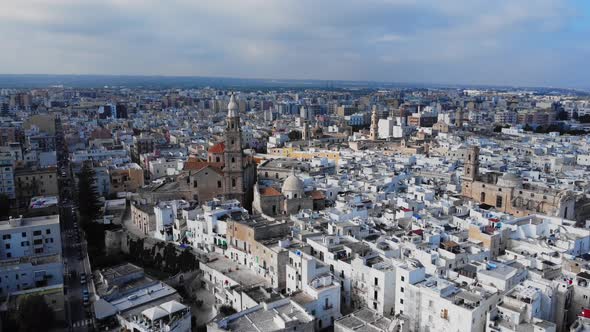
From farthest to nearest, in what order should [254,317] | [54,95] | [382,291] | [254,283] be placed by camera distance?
1. [54,95]
2. [254,283]
3. [382,291]
4. [254,317]

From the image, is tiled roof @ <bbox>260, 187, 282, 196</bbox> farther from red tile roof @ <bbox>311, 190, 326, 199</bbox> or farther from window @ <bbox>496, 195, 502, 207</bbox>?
window @ <bbox>496, 195, 502, 207</bbox>

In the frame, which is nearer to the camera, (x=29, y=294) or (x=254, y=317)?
(x=254, y=317)

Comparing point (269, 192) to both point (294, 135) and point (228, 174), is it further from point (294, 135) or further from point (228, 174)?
point (294, 135)

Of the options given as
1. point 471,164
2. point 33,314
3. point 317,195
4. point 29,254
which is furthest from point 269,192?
point 33,314

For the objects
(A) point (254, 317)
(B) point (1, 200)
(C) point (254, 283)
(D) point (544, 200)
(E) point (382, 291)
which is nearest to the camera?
(A) point (254, 317)

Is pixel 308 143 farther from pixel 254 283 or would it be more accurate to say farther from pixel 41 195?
pixel 254 283

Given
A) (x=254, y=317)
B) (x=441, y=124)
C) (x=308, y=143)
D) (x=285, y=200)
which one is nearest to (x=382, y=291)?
(x=254, y=317)
